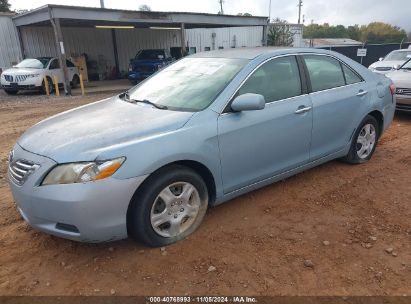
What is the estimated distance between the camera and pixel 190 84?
12.0ft

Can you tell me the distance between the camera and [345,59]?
4684mm

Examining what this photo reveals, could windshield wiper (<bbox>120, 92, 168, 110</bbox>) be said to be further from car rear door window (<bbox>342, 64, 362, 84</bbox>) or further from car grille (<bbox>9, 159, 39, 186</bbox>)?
car rear door window (<bbox>342, 64, 362, 84</bbox>)

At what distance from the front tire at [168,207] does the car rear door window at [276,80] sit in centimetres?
101

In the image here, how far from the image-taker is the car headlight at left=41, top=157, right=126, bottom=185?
262 centimetres

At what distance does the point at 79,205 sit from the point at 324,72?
3.20m

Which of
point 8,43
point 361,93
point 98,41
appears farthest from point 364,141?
point 98,41

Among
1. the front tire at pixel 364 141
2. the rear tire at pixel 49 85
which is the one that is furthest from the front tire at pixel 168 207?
the rear tire at pixel 49 85

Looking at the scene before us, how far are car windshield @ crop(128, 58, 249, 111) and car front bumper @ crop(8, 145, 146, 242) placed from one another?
103 cm

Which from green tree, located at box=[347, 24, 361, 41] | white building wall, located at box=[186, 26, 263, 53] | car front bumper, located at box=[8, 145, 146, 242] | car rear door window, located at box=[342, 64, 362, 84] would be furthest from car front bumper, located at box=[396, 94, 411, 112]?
green tree, located at box=[347, 24, 361, 41]

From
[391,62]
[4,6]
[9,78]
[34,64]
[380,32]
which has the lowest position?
[380,32]

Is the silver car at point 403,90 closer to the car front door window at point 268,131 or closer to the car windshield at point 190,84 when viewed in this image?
the car front door window at point 268,131

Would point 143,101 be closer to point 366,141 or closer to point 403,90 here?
point 366,141

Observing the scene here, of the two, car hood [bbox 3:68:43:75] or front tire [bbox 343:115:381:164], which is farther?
car hood [bbox 3:68:43:75]

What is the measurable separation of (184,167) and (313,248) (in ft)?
4.32
